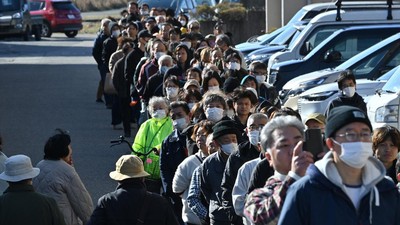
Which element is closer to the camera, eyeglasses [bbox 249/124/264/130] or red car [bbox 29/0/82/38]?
eyeglasses [bbox 249/124/264/130]

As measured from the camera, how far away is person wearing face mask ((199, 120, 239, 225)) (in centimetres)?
964

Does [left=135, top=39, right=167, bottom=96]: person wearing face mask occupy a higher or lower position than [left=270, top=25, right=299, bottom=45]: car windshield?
higher

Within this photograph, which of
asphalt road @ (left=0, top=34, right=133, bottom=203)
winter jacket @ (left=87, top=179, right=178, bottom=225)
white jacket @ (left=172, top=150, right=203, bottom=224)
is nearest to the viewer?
winter jacket @ (left=87, top=179, right=178, bottom=225)

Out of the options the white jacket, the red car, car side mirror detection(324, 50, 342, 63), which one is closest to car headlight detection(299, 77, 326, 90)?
car side mirror detection(324, 50, 342, 63)

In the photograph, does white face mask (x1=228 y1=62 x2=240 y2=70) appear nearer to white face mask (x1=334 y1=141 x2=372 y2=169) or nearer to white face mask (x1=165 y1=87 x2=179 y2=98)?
white face mask (x1=165 y1=87 x2=179 y2=98)

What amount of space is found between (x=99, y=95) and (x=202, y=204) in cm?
1678

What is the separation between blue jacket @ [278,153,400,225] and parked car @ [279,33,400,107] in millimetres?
12134

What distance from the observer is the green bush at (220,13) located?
118 ft

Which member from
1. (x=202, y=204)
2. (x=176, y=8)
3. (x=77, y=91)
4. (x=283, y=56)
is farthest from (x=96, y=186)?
(x=176, y=8)

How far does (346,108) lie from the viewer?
231 inches

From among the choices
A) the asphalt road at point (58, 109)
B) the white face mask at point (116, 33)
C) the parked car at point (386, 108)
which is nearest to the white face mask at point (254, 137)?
the parked car at point (386, 108)

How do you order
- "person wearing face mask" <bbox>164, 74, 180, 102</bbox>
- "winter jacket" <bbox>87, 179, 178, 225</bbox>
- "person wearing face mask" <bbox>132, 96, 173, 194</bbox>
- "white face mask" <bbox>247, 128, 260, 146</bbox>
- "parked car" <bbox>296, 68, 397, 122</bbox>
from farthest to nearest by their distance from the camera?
"parked car" <bbox>296, 68, 397, 122</bbox> → "person wearing face mask" <bbox>164, 74, 180, 102</bbox> → "person wearing face mask" <bbox>132, 96, 173, 194</bbox> → "white face mask" <bbox>247, 128, 260, 146</bbox> → "winter jacket" <bbox>87, 179, 178, 225</bbox>

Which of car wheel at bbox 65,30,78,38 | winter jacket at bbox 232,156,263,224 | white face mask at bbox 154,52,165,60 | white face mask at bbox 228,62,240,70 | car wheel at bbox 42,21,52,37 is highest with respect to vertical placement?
winter jacket at bbox 232,156,263,224

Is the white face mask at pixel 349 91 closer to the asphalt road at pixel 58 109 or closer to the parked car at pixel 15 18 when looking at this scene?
the asphalt road at pixel 58 109
